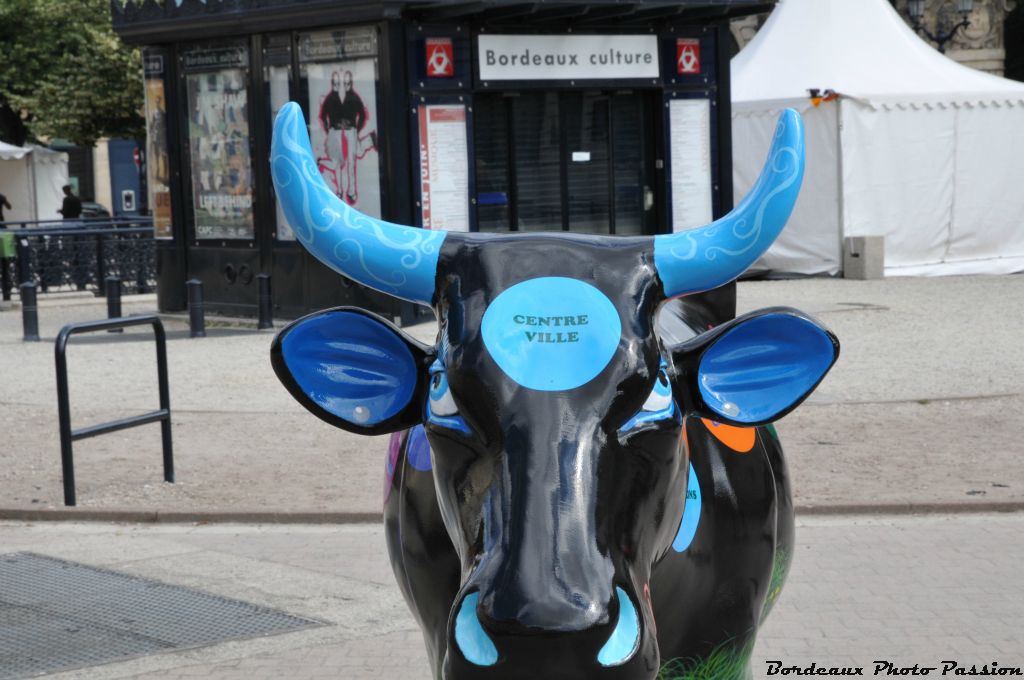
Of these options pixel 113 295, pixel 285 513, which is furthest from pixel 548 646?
pixel 113 295

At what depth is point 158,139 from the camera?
1805cm

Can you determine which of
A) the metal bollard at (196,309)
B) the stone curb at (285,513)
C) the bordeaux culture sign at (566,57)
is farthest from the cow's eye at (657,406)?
Answer: the metal bollard at (196,309)

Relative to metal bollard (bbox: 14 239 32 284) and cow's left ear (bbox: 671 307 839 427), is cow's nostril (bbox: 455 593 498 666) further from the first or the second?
metal bollard (bbox: 14 239 32 284)

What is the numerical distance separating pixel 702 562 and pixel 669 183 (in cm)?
1365

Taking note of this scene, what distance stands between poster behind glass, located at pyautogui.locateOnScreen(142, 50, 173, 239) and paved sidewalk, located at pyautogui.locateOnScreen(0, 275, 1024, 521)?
2367 millimetres

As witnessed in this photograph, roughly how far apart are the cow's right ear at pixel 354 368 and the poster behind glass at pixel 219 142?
45.5 ft

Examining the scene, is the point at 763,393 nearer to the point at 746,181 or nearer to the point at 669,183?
the point at 669,183

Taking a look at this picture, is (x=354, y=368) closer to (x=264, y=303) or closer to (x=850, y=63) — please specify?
(x=264, y=303)

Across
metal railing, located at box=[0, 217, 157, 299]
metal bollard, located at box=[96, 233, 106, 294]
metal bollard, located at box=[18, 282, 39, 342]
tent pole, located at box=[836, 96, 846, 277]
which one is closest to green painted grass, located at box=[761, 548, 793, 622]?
metal bollard, located at box=[18, 282, 39, 342]

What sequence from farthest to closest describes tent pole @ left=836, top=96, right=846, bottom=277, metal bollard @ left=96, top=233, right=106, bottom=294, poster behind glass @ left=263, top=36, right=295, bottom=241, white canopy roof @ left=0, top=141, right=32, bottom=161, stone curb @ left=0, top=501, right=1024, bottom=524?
white canopy roof @ left=0, top=141, right=32, bottom=161 < metal bollard @ left=96, top=233, right=106, bottom=294 < tent pole @ left=836, top=96, right=846, bottom=277 < poster behind glass @ left=263, top=36, right=295, bottom=241 < stone curb @ left=0, top=501, right=1024, bottom=524

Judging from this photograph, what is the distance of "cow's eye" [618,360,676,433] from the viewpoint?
116 inches

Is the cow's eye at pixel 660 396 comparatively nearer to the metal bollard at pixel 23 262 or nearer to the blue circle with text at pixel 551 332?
the blue circle with text at pixel 551 332

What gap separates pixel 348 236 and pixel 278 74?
1357 centimetres

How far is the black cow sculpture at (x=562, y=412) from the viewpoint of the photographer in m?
2.65
